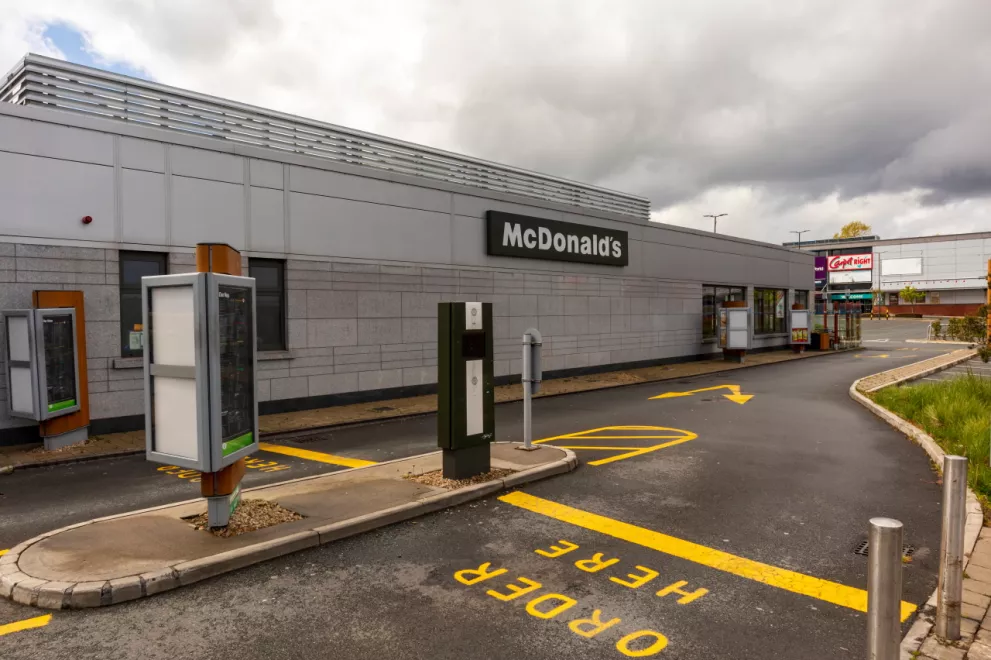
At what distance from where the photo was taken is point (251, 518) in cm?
608

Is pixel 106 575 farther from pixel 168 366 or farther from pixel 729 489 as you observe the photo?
pixel 729 489

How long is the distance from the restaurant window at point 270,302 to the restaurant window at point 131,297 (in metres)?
2.10

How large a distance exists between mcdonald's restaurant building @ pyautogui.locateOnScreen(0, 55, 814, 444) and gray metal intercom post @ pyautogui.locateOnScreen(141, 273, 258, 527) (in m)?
6.07

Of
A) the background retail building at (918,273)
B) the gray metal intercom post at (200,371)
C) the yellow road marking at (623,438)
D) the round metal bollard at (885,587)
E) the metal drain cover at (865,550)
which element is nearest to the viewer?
the round metal bollard at (885,587)

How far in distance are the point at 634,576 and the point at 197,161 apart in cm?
1132

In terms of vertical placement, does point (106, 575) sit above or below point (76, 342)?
below

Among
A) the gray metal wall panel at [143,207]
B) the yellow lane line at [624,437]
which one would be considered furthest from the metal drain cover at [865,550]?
the gray metal wall panel at [143,207]

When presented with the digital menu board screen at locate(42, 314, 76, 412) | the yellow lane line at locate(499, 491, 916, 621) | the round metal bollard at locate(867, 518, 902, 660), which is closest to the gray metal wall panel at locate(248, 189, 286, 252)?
the digital menu board screen at locate(42, 314, 76, 412)

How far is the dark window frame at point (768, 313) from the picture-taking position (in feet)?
102

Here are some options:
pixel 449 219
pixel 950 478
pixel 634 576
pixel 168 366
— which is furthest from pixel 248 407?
pixel 449 219

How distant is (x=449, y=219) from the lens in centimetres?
1689

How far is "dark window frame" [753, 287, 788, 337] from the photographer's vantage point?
102 ft

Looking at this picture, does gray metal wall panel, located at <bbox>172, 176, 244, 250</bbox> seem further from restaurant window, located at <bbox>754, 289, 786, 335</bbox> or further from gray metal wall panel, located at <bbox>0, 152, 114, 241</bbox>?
restaurant window, located at <bbox>754, 289, 786, 335</bbox>

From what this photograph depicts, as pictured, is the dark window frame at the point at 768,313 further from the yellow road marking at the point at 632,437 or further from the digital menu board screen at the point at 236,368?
the digital menu board screen at the point at 236,368
